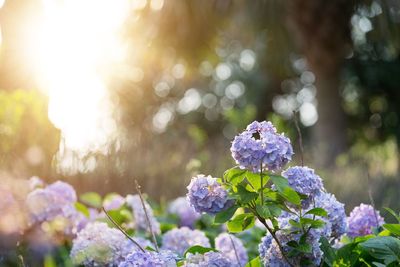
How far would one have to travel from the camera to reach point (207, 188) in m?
1.57

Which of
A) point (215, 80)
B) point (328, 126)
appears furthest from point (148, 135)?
point (215, 80)

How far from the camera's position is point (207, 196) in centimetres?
156

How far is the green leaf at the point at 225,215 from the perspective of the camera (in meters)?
1.55

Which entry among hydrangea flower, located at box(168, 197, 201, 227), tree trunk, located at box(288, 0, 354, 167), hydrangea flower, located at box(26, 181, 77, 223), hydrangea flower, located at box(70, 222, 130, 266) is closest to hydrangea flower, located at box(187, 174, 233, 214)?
hydrangea flower, located at box(70, 222, 130, 266)

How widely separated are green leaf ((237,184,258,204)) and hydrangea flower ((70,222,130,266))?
68 centimetres

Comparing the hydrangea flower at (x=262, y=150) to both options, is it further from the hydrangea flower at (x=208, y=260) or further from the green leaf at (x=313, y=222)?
the hydrangea flower at (x=208, y=260)

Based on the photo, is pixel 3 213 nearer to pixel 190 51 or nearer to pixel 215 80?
pixel 190 51

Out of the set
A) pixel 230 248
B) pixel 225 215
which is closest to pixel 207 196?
pixel 225 215

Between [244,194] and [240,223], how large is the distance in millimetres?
136

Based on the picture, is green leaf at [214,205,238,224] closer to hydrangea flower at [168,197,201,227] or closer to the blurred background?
the blurred background

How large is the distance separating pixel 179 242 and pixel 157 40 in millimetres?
8286

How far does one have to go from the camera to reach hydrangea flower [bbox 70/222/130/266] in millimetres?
2117

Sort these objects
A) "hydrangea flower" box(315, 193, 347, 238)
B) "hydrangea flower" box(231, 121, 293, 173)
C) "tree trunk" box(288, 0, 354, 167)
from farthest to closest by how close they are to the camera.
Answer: "tree trunk" box(288, 0, 354, 167) < "hydrangea flower" box(315, 193, 347, 238) < "hydrangea flower" box(231, 121, 293, 173)

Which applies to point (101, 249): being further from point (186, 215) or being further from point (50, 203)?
point (186, 215)
